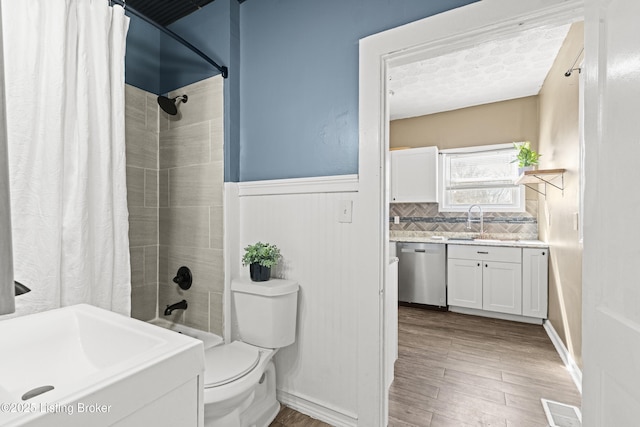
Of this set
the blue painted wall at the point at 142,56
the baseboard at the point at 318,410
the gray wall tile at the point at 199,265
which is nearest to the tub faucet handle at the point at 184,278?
the gray wall tile at the point at 199,265

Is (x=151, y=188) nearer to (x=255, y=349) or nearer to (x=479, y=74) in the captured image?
(x=255, y=349)

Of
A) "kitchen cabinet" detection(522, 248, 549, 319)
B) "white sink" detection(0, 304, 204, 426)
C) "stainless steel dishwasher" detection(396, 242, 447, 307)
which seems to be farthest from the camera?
"stainless steel dishwasher" detection(396, 242, 447, 307)

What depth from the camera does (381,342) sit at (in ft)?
4.94

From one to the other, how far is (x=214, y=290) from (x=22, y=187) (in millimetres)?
1070

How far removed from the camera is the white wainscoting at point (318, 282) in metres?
1.61

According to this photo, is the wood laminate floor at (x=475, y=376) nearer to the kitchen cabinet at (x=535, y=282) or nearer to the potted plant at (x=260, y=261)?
the kitchen cabinet at (x=535, y=282)

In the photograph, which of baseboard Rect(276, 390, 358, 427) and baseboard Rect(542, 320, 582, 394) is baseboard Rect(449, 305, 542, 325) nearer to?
baseboard Rect(542, 320, 582, 394)

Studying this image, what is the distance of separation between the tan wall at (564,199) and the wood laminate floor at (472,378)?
26 cm

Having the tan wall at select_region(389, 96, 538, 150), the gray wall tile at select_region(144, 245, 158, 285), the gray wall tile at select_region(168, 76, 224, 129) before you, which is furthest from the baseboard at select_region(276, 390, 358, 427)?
the tan wall at select_region(389, 96, 538, 150)

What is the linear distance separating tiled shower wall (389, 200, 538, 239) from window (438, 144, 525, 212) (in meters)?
0.09

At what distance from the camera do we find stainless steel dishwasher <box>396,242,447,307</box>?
3588mm

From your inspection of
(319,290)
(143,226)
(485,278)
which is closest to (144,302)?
(143,226)

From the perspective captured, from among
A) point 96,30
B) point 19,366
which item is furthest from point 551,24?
point 19,366

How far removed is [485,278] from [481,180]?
132 centimetres
